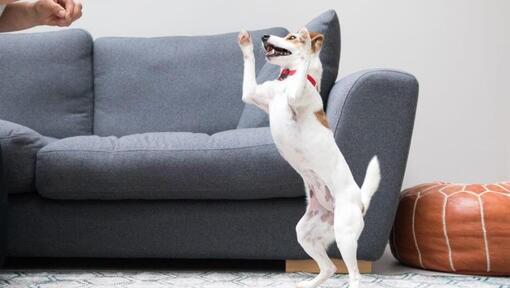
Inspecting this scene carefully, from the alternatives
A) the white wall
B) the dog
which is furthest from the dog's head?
the white wall

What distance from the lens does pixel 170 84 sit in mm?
2482

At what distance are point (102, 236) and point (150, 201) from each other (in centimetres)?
18

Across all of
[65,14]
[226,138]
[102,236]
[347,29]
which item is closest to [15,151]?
[102,236]

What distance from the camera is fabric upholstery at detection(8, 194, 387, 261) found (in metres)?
1.82

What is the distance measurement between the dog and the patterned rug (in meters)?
0.62

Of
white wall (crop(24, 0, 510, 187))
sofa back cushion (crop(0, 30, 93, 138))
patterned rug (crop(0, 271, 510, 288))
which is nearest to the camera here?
patterned rug (crop(0, 271, 510, 288))

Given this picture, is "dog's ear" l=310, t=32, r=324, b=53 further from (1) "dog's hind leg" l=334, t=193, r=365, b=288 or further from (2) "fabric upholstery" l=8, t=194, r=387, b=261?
(2) "fabric upholstery" l=8, t=194, r=387, b=261

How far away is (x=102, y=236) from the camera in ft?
6.08

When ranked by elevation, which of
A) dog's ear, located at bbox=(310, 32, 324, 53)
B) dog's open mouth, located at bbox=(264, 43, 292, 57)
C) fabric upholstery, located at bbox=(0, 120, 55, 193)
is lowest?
fabric upholstery, located at bbox=(0, 120, 55, 193)

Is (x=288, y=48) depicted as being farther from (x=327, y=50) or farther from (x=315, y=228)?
(x=327, y=50)

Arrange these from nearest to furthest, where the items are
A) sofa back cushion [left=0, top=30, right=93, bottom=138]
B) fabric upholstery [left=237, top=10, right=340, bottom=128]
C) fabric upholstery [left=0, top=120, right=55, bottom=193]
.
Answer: fabric upholstery [left=0, top=120, right=55, bottom=193], fabric upholstery [left=237, top=10, right=340, bottom=128], sofa back cushion [left=0, top=30, right=93, bottom=138]

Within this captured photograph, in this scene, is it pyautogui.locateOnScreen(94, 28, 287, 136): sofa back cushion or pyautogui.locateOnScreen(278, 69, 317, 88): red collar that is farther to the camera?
pyautogui.locateOnScreen(94, 28, 287, 136): sofa back cushion

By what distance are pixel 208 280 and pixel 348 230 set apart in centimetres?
80

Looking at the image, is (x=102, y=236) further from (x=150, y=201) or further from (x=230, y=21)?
(x=230, y=21)
